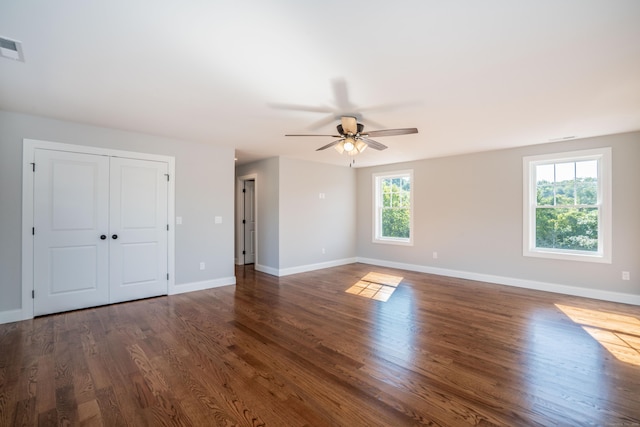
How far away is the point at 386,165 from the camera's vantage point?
7012 millimetres

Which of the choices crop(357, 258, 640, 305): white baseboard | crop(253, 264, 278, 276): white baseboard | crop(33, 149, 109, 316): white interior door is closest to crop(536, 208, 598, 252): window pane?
crop(357, 258, 640, 305): white baseboard

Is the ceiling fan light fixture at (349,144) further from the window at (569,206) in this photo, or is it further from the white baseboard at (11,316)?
the white baseboard at (11,316)

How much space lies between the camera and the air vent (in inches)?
81.1

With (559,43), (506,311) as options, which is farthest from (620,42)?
(506,311)

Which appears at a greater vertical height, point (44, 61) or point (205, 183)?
point (44, 61)

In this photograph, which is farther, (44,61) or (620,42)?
(44,61)

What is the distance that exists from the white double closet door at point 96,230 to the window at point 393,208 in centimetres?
463

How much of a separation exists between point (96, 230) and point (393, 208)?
18.4ft

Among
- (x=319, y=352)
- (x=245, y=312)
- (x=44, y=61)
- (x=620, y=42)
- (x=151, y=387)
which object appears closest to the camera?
(x=620, y=42)

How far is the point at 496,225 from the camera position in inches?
213

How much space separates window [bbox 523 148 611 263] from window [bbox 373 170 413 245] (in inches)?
87.0

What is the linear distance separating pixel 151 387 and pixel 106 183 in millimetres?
3058

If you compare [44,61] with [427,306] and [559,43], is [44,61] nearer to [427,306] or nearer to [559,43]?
Result: [559,43]

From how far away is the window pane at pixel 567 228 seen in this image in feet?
15.0
